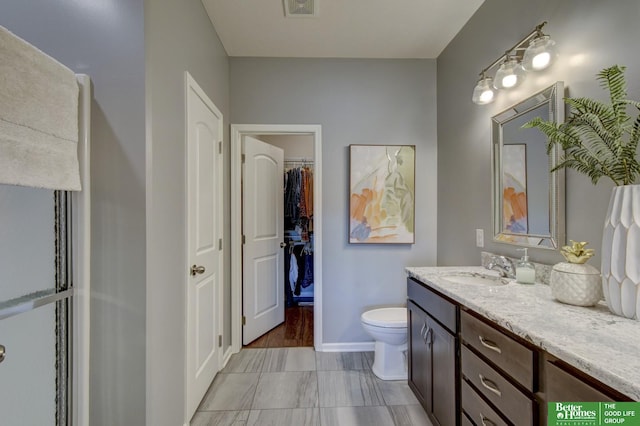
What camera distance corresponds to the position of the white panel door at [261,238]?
8.66 ft

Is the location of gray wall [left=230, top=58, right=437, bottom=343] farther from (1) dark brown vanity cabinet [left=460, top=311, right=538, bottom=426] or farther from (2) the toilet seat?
(1) dark brown vanity cabinet [left=460, top=311, right=538, bottom=426]

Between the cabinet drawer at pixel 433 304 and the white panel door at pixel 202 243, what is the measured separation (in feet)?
4.39

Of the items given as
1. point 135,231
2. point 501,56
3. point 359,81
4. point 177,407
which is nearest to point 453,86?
point 501,56

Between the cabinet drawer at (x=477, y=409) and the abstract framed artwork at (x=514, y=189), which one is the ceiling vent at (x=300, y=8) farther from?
the cabinet drawer at (x=477, y=409)

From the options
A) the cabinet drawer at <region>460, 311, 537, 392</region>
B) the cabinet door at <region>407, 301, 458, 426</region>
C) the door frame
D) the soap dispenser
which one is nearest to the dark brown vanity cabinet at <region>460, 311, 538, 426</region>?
the cabinet drawer at <region>460, 311, 537, 392</region>

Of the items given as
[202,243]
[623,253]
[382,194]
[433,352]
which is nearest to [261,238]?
[202,243]

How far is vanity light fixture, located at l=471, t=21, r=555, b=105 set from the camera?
1.35 metres

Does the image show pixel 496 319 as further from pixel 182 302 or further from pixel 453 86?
pixel 453 86

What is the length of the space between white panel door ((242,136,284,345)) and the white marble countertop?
185cm

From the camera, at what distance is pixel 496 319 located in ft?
3.26

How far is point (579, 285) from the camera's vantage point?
1030mm

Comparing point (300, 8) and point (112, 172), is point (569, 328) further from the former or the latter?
point (300, 8)

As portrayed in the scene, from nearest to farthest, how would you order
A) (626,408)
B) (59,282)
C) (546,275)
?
(626,408), (59,282), (546,275)

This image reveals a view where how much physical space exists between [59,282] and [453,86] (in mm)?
2757
